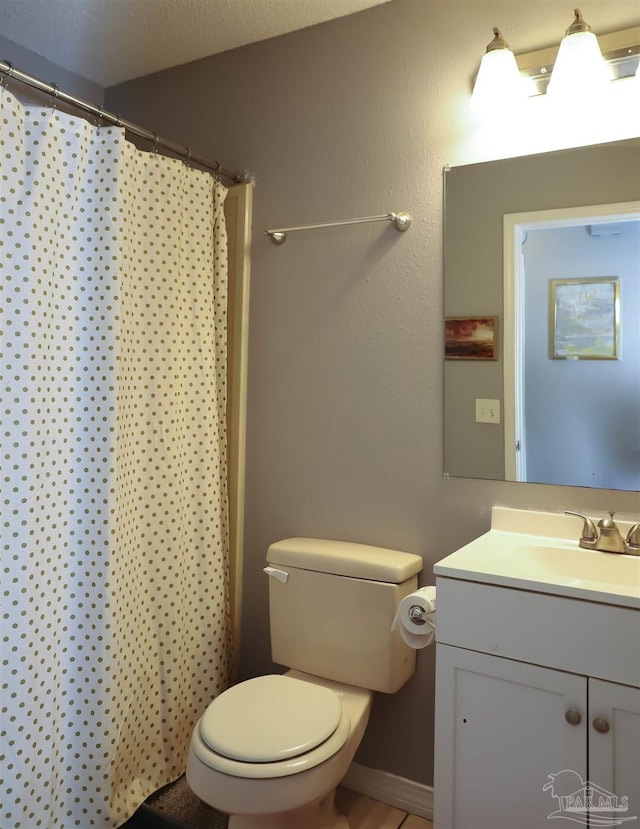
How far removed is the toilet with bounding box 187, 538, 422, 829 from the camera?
142cm

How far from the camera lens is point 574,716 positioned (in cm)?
125

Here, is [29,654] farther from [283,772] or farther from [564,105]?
[564,105]

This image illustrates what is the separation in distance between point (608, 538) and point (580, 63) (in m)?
1.18

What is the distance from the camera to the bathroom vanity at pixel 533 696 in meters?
1.22

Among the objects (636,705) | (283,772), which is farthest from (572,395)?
(283,772)

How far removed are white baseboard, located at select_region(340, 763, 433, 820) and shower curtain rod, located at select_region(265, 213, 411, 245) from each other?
1.68 metres

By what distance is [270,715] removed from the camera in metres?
1.57

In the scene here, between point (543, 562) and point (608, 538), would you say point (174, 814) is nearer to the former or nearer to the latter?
point (543, 562)

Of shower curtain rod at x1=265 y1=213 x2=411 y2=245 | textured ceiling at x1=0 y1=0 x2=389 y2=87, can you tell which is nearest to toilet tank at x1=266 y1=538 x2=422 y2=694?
shower curtain rod at x1=265 y1=213 x2=411 y2=245

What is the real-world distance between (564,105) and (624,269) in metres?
0.48

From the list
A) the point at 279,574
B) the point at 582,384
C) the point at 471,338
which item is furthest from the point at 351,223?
the point at 279,574

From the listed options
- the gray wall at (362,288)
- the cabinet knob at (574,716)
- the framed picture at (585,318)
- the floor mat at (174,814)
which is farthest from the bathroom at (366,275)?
the cabinet knob at (574,716)

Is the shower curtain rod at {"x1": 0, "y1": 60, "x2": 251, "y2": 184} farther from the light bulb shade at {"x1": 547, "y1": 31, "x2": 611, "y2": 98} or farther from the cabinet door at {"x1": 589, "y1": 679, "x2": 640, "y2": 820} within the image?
the cabinet door at {"x1": 589, "y1": 679, "x2": 640, "y2": 820}

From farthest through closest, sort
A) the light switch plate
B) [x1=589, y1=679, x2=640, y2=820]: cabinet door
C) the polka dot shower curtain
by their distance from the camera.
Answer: the light switch plate < the polka dot shower curtain < [x1=589, y1=679, x2=640, y2=820]: cabinet door
